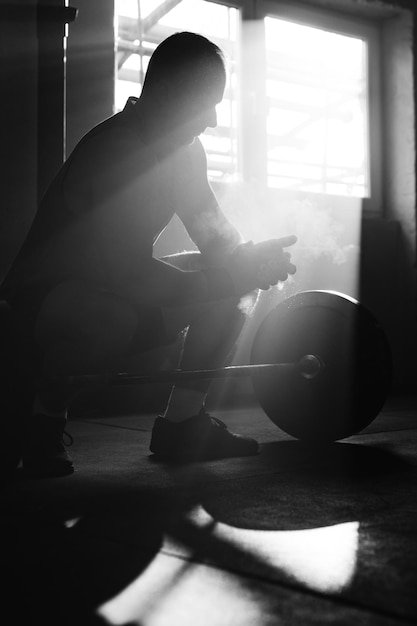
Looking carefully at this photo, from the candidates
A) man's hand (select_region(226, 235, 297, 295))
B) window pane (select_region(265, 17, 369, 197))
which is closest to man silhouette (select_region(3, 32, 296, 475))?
man's hand (select_region(226, 235, 297, 295))

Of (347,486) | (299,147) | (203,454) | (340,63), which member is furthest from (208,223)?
(340,63)

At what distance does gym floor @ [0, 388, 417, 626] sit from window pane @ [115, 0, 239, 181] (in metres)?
1.93

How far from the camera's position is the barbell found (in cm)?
185

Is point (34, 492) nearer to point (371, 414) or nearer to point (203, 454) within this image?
point (203, 454)

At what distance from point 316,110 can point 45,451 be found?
8.80ft

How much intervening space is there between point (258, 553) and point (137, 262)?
704 millimetres

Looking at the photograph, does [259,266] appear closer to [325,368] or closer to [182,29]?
[325,368]

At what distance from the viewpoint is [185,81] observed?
159cm

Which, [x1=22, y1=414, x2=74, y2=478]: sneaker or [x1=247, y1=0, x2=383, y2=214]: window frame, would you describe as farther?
[x1=247, y1=0, x2=383, y2=214]: window frame

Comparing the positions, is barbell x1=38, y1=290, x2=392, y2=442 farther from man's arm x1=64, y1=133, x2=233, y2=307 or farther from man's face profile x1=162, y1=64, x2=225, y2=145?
man's face profile x1=162, y1=64, x2=225, y2=145

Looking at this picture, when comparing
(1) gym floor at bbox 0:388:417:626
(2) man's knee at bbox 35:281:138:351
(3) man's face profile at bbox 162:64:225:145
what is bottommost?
(1) gym floor at bbox 0:388:417:626

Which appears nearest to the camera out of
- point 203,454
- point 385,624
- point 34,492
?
point 385,624

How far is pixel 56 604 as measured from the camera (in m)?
0.83

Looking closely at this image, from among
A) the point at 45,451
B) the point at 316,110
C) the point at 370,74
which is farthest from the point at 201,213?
the point at 370,74
